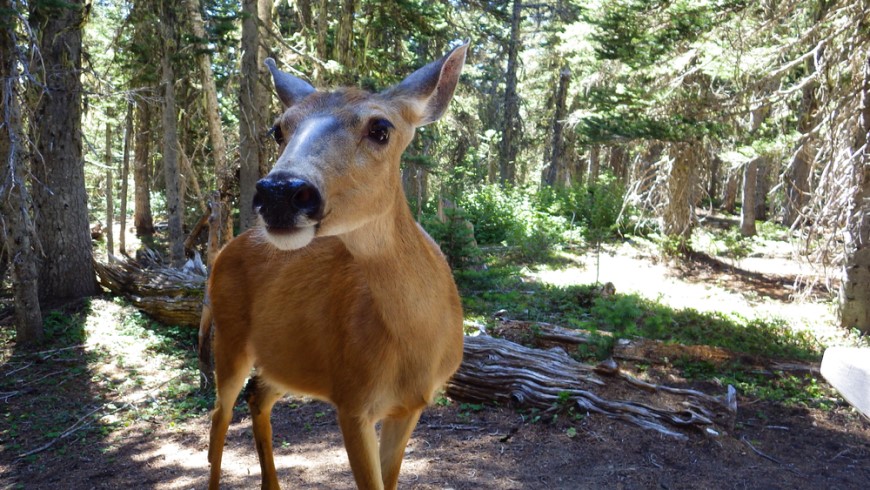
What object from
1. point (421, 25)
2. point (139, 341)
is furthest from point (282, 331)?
point (421, 25)

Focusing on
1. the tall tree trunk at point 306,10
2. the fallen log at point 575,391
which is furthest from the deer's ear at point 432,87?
the tall tree trunk at point 306,10

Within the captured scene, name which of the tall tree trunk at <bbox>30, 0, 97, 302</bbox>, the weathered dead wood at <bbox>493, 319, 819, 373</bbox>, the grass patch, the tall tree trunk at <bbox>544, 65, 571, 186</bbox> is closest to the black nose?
the grass patch

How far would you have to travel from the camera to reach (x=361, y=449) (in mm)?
3180

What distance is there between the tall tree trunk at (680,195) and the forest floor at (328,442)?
7.71m

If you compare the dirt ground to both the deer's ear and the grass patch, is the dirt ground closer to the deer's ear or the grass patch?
the grass patch

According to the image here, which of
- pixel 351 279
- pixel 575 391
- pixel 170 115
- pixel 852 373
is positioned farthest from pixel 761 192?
pixel 852 373

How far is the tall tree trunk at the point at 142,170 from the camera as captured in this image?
17.4 m

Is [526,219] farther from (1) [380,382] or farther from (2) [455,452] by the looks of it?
(1) [380,382]

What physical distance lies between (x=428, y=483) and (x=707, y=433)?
2.68 metres

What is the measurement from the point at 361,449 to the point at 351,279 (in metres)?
0.90

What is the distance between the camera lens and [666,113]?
12.0 m

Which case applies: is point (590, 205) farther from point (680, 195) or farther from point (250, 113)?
point (250, 113)

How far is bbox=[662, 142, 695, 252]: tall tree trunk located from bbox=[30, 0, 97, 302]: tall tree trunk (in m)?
11.2

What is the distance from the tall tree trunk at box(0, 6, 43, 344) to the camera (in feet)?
24.5
